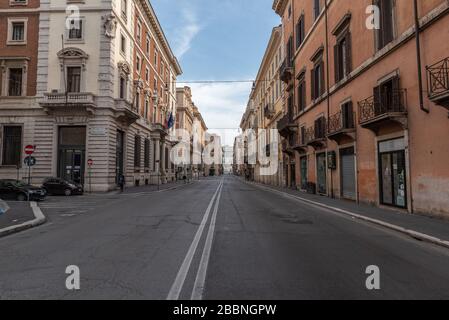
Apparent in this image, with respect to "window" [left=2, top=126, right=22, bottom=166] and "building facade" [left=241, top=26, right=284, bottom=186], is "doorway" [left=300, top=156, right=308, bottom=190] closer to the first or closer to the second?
"building facade" [left=241, top=26, right=284, bottom=186]

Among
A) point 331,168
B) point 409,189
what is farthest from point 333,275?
point 331,168

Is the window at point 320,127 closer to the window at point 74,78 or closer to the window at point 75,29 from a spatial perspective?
the window at point 74,78

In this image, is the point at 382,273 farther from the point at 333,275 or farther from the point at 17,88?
the point at 17,88

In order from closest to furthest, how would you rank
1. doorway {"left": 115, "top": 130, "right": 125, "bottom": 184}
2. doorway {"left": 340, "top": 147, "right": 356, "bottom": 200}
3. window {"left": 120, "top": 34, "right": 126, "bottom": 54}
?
doorway {"left": 340, "top": 147, "right": 356, "bottom": 200}, doorway {"left": 115, "top": 130, "right": 125, "bottom": 184}, window {"left": 120, "top": 34, "right": 126, "bottom": 54}

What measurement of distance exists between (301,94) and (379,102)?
616 inches

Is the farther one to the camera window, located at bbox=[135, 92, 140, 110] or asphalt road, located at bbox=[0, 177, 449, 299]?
window, located at bbox=[135, 92, 140, 110]

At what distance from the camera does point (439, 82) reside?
10.0 m

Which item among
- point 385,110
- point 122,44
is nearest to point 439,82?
point 385,110

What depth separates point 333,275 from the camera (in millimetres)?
4973

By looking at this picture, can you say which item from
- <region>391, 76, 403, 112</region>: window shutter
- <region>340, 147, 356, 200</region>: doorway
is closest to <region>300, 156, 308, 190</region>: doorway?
<region>340, 147, 356, 200</region>: doorway

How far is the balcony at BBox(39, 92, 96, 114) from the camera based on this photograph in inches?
1019

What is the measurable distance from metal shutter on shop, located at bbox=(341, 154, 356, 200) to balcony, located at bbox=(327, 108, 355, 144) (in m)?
1.13
